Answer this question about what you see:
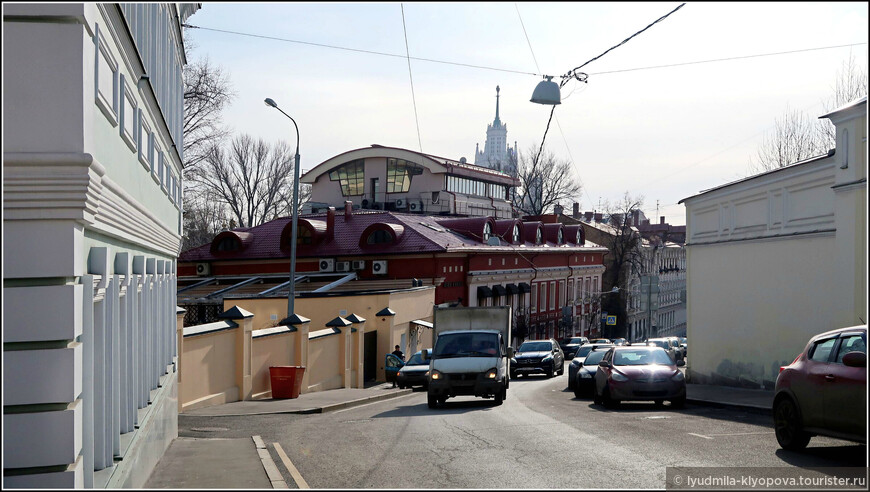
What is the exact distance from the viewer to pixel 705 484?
8.69 meters

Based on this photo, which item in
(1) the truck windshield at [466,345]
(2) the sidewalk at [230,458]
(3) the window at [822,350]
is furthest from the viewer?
(1) the truck windshield at [466,345]

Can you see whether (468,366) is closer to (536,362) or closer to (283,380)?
(283,380)

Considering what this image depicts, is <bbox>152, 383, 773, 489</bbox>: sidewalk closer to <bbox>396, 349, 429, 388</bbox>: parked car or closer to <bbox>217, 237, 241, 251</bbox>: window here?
<bbox>396, 349, 429, 388</bbox>: parked car

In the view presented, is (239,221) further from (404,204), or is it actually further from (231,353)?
(231,353)

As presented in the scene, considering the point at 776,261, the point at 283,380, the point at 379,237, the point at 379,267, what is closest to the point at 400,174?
the point at 379,237

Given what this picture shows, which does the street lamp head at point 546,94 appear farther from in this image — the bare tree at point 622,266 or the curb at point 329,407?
the bare tree at point 622,266

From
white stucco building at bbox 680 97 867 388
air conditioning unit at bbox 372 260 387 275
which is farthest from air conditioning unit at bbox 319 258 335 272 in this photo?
white stucco building at bbox 680 97 867 388

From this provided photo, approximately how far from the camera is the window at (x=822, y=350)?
1084cm

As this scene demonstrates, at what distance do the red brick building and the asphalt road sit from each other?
2886 centimetres

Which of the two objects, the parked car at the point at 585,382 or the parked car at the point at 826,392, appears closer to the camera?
the parked car at the point at 826,392

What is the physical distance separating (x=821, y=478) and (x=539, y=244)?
57.4m

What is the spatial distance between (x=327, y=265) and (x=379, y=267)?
341 centimetres

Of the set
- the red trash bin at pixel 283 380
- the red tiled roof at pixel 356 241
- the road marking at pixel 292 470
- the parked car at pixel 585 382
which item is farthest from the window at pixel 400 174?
the road marking at pixel 292 470

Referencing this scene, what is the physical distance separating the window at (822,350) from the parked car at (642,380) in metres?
7.61
